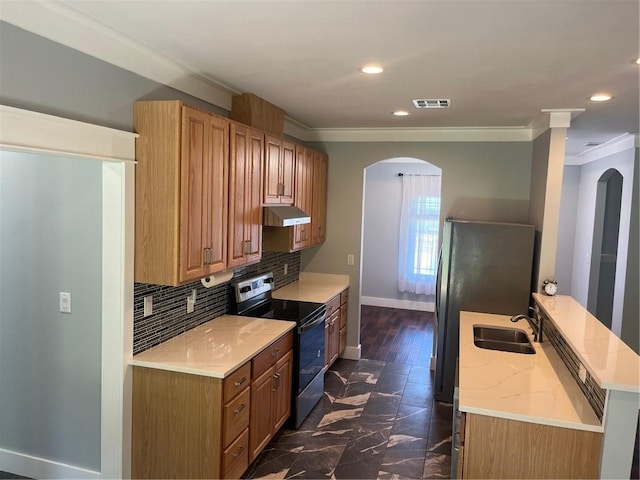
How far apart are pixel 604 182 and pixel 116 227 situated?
600 centimetres

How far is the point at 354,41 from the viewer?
2.25 metres

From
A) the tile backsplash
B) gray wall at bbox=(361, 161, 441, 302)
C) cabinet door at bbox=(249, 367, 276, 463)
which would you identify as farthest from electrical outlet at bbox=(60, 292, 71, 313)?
gray wall at bbox=(361, 161, 441, 302)

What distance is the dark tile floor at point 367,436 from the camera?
10.3 ft

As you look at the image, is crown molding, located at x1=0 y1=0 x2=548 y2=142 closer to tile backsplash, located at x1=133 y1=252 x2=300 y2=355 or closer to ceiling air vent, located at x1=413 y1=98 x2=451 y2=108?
tile backsplash, located at x1=133 y1=252 x2=300 y2=355

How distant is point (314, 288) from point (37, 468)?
276 cm

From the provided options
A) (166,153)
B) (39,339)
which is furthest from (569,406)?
(39,339)

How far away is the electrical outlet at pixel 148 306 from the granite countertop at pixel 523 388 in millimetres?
1788

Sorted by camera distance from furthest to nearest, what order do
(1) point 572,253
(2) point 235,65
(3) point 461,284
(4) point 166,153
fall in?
(1) point 572,253
(3) point 461,284
(2) point 235,65
(4) point 166,153

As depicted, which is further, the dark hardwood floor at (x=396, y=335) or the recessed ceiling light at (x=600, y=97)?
the dark hardwood floor at (x=396, y=335)

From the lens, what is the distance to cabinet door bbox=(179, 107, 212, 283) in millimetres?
2514

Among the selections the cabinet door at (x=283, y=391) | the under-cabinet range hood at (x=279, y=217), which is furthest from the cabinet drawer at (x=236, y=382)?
the under-cabinet range hood at (x=279, y=217)

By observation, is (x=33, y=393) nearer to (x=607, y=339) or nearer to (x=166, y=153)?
(x=166, y=153)

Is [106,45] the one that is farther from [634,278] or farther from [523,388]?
[634,278]

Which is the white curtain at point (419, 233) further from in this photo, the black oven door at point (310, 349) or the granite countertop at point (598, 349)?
the granite countertop at point (598, 349)
